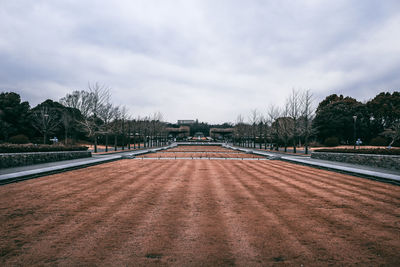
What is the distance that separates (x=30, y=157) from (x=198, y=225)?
15.3m

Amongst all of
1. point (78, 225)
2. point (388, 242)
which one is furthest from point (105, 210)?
point (388, 242)

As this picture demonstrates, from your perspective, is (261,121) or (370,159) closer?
(370,159)

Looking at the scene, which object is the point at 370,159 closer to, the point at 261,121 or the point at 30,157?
the point at 30,157

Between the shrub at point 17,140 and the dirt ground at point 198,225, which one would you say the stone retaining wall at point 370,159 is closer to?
the dirt ground at point 198,225

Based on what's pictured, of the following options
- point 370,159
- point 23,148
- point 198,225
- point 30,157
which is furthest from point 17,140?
point 370,159

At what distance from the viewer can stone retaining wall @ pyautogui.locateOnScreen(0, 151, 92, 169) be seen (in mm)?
12820

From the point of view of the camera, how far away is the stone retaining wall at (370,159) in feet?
43.8

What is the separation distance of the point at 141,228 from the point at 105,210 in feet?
6.05

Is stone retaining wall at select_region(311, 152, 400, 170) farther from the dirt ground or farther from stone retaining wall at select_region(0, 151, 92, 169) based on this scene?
stone retaining wall at select_region(0, 151, 92, 169)

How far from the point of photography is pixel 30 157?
→ 14.5 meters

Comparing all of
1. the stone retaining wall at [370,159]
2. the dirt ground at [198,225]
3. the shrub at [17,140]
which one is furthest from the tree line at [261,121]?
the dirt ground at [198,225]

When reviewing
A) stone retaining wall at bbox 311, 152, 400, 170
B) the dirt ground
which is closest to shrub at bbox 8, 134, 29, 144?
the dirt ground

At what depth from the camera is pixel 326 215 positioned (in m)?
5.85

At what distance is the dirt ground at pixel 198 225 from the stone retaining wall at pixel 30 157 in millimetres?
5443
